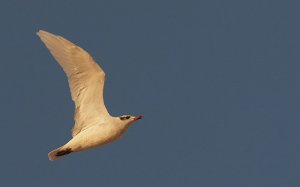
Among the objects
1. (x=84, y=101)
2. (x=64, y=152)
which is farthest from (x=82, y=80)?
(x=64, y=152)

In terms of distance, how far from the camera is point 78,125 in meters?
24.4


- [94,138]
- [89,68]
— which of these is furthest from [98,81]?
[94,138]

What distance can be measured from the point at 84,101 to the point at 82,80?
703 mm

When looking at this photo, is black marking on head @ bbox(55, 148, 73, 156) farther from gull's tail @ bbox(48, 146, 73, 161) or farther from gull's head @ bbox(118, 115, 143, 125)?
gull's head @ bbox(118, 115, 143, 125)

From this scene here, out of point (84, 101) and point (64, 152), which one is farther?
point (84, 101)

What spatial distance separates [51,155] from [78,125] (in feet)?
4.89

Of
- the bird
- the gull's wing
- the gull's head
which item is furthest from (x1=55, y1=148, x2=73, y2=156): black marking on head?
the gull's head

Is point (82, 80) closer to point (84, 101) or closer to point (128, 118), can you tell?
point (84, 101)

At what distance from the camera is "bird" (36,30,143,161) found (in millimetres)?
23422

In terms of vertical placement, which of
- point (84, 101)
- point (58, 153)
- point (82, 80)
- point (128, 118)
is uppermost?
point (82, 80)

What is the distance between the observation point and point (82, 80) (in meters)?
24.4

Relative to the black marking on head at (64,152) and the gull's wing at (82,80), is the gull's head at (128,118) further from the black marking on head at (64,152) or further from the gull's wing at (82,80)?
the black marking on head at (64,152)

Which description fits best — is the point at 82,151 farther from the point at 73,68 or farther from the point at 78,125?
the point at 73,68

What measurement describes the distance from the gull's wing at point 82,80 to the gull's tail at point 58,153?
3.07ft
